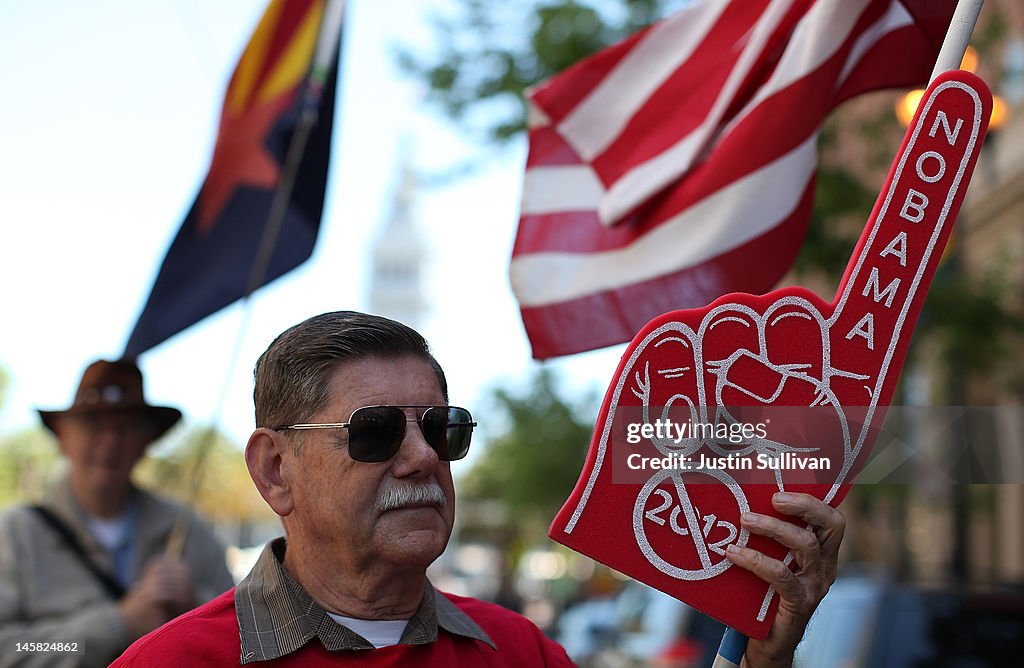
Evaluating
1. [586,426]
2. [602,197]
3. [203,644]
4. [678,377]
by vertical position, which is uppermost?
[602,197]

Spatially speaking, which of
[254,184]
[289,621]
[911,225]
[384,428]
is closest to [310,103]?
[254,184]

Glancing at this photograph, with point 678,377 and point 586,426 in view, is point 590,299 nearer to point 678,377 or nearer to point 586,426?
point 678,377

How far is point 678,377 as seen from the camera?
84.4 inches

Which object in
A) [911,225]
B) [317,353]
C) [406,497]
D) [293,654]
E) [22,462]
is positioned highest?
[911,225]

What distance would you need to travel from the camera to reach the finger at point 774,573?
2045 millimetres

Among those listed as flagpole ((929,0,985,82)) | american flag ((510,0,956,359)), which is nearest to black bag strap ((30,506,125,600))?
american flag ((510,0,956,359))

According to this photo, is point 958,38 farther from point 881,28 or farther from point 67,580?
point 67,580

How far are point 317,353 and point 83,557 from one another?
78.0 inches

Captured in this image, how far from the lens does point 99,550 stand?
12.7 ft

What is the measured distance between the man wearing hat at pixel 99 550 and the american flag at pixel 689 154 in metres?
1.39

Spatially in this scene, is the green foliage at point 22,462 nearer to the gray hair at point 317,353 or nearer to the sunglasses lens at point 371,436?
the gray hair at point 317,353

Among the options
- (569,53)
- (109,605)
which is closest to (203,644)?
(109,605)

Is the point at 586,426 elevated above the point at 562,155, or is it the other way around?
the point at 562,155

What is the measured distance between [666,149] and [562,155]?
0.54 m
